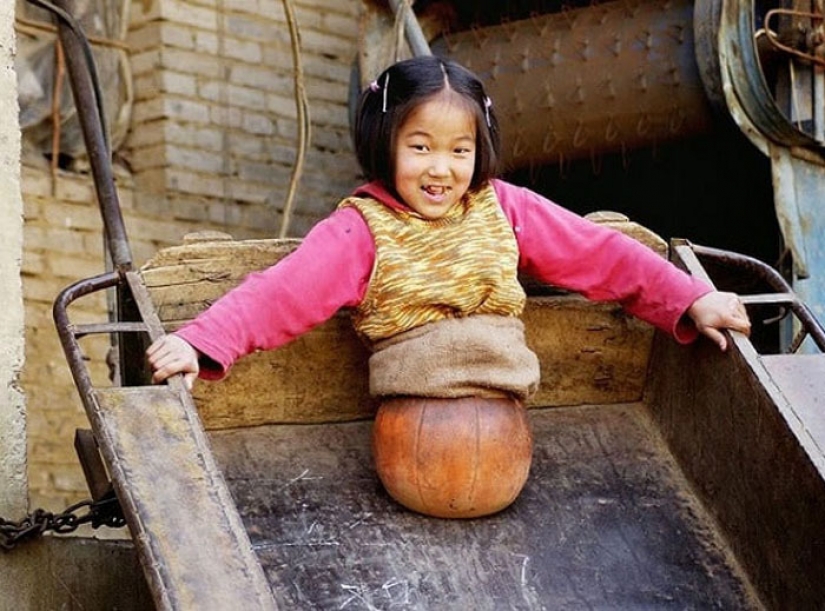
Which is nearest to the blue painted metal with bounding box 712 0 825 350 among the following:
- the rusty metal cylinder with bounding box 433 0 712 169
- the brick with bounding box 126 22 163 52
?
the rusty metal cylinder with bounding box 433 0 712 169

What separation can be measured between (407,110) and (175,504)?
3.04ft

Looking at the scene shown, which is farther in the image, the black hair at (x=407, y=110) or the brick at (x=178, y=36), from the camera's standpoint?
the brick at (x=178, y=36)

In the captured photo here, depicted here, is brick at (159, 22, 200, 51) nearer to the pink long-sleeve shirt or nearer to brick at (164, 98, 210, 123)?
brick at (164, 98, 210, 123)

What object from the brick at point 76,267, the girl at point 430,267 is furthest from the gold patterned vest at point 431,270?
the brick at point 76,267

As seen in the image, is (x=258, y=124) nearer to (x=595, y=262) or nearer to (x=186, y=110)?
(x=186, y=110)

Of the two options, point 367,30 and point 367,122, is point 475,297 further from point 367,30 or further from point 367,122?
point 367,30

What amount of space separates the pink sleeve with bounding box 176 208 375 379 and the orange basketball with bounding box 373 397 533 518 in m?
0.25

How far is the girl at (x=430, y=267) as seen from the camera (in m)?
2.82

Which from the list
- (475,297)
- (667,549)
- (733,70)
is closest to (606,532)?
(667,549)

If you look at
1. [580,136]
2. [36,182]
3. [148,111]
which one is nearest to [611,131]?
[580,136]

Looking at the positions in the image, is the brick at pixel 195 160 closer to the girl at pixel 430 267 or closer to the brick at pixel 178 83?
the brick at pixel 178 83

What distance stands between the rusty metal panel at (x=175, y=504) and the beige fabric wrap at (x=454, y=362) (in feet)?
1.63

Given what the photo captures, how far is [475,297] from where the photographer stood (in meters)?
2.88

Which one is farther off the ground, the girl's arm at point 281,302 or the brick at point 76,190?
the girl's arm at point 281,302
